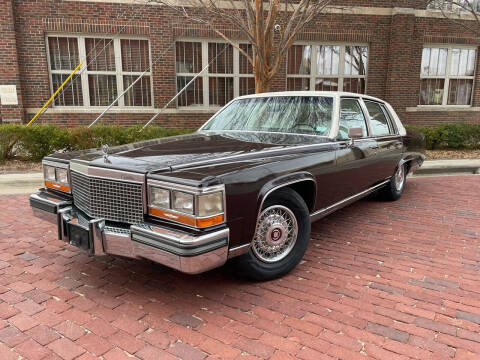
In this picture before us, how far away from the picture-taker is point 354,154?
4105 millimetres

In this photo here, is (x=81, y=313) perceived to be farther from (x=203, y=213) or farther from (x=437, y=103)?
(x=437, y=103)

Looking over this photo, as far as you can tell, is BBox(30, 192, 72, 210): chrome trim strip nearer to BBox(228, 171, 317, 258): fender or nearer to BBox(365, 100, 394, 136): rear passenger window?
BBox(228, 171, 317, 258): fender

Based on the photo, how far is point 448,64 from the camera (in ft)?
45.0

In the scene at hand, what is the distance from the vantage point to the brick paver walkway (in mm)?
2318

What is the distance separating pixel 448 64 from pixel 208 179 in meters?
14.5

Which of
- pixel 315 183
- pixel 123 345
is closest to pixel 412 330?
pixel 315 183

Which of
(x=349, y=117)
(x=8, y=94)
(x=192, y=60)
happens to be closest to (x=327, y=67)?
(x=192, y=60)

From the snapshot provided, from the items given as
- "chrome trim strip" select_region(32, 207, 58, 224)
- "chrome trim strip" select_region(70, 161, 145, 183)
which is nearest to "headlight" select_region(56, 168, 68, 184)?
"chrome trim strip" select_region(32, 207, 58, 224)

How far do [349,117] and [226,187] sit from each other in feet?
7.56

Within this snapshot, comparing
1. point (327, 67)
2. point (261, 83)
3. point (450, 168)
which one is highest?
point (327, 67)

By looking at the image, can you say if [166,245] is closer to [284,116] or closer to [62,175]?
[62,175]

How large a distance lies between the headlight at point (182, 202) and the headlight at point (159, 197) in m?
0.06

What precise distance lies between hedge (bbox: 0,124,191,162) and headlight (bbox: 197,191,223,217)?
23.1 feet

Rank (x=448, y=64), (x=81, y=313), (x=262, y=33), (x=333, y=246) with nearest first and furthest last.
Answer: (x=81, y=313) → (x=333, y=246) → (x=262, y=33) → (x=448, y=64)
